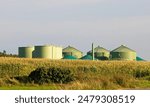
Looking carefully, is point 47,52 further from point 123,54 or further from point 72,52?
point 123,54

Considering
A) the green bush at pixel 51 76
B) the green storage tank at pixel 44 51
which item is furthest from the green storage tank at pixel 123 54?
the green bush at pixel 51 76

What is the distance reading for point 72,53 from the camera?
284ft

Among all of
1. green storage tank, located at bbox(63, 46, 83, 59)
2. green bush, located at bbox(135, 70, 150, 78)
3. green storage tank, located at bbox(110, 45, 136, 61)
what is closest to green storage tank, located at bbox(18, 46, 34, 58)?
green storage tank, located at bbox(63, 46, 83, 59)

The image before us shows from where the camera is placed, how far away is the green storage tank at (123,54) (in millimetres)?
82000

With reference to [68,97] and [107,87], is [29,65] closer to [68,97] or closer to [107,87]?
[107,87]

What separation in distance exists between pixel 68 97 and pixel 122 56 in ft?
241

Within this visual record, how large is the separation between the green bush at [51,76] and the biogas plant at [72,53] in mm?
39914

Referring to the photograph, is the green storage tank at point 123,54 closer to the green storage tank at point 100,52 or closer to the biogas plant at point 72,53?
the biogas plant at point 72,53

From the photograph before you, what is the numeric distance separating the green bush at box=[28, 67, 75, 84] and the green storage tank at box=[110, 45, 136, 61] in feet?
169

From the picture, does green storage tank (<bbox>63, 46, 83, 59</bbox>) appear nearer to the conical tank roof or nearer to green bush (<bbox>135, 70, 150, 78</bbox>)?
the conical tank roof

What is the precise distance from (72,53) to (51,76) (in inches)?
2221

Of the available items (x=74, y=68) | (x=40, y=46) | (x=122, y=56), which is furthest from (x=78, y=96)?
(x=122, y=56)

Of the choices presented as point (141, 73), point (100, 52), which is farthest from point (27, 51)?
point (141, 73)

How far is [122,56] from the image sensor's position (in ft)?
270
